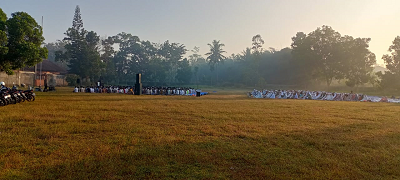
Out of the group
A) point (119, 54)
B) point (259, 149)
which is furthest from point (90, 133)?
point (119, 54)

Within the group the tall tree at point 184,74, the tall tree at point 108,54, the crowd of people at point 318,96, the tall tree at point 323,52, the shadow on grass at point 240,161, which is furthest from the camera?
the tall tree at point 184,74

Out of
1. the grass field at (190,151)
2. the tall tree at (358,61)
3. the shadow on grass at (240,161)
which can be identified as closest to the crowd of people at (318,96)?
the tall tree at (358,61)

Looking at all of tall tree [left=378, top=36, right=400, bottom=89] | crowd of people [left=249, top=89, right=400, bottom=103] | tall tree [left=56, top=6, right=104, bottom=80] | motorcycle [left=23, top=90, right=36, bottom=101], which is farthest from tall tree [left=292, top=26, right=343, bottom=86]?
motorcycle [left=23, top=90, right=36, bottom=101]

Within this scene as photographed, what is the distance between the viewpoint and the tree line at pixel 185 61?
13.2m

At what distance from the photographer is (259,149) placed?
15.5ft

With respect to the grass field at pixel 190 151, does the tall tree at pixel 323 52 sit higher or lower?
higher

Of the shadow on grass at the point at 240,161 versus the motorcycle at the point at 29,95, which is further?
the motorcycle at the point at 29,95

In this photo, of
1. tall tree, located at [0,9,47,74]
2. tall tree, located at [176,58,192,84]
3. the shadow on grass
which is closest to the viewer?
the shadow on grass

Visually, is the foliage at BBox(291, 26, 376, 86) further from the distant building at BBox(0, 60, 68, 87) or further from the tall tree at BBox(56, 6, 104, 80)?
the distant building at BBox(0, 60, 68, 87)

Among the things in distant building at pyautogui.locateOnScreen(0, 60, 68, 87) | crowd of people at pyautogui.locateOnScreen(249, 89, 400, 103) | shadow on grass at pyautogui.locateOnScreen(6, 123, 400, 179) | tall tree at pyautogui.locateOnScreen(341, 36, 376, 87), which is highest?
tall tree at pyautogui.locateOnScreen(341, 36, 376, 87)

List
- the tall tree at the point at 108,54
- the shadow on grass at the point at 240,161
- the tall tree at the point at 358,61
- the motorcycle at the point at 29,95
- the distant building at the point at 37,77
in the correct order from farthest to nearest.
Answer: the tall tree at the point at 108,54, the tall tree at the point at 358,61, the distant building at the point at 37,77, the motorcycle at the point at 29,95, the shadow on grass at the point at 240,161

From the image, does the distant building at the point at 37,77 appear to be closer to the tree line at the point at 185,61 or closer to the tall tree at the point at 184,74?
the tree line at the point at 185,61

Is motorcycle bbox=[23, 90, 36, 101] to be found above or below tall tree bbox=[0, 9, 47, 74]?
below

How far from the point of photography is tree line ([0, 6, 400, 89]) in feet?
43.2
